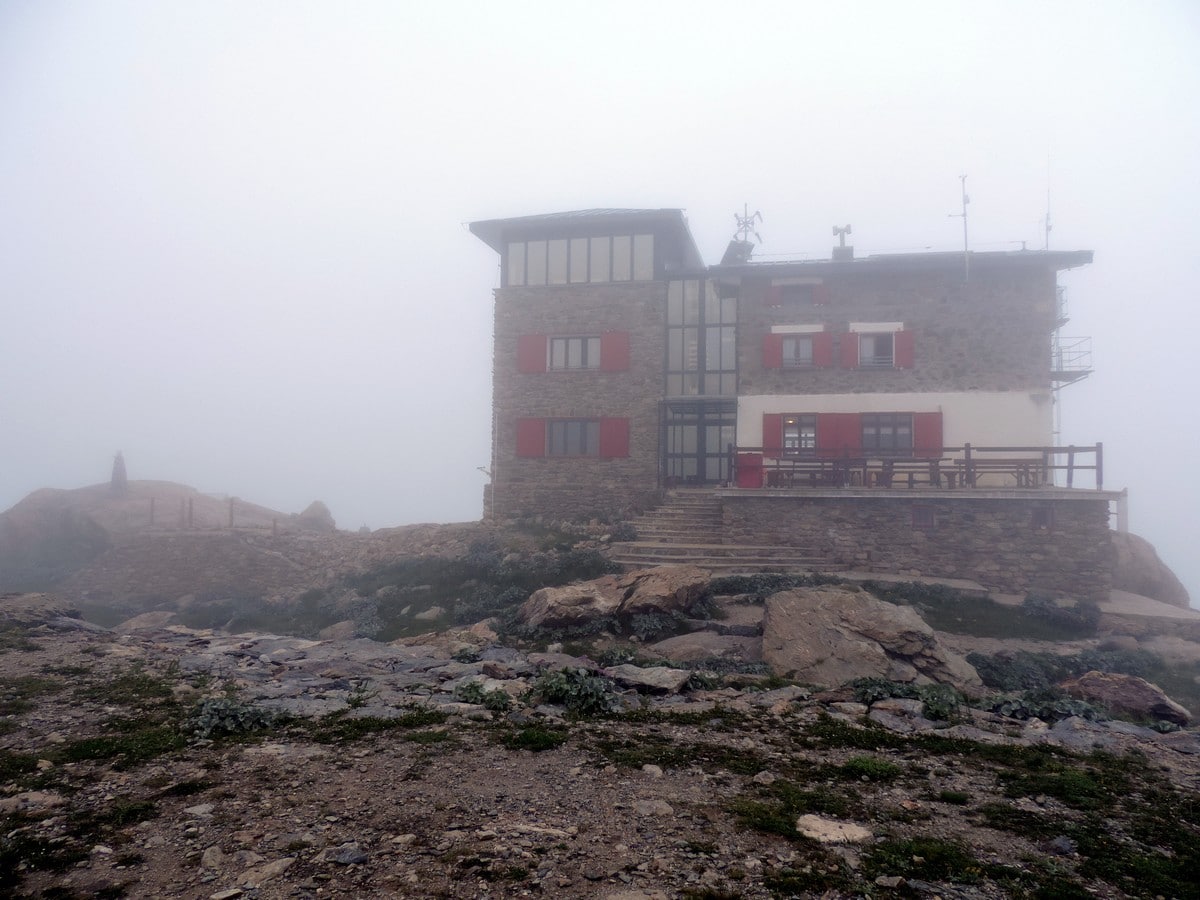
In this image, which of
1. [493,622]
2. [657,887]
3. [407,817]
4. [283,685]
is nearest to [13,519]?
[493,622]

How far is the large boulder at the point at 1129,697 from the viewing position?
1038cm

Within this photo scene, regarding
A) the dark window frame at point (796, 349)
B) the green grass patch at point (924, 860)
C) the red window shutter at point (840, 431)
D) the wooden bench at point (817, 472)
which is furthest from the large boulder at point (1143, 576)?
the green grass patch at point (924, 860)

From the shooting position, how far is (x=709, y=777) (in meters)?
6.72

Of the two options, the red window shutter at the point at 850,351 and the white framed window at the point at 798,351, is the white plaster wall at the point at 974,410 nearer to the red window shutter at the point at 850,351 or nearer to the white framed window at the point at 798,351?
the red window shutter at the point at 850,351

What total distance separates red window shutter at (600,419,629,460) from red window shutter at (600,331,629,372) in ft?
7.53

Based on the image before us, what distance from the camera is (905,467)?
23.2 m

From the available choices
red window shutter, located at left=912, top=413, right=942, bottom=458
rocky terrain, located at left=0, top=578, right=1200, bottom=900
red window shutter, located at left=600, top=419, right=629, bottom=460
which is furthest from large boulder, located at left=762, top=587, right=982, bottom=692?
red window shutter, located at left=600, top=419, right=629, bottom=460

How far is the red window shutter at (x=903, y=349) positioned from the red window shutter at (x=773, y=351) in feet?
14.1

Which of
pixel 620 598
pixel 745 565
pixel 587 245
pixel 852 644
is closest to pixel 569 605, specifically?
pixel 620 598

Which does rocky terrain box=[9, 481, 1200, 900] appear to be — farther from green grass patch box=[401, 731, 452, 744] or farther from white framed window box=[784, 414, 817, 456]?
white framed window box=[784, 414, 817, 456]

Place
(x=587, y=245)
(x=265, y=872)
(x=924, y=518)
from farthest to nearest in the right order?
(x=587, y=245) < (x=924, y=518) < (x=265, y=872)

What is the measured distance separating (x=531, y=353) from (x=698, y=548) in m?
12.0

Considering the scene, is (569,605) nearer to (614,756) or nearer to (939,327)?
(614,756)

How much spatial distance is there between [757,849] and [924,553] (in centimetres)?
1761
